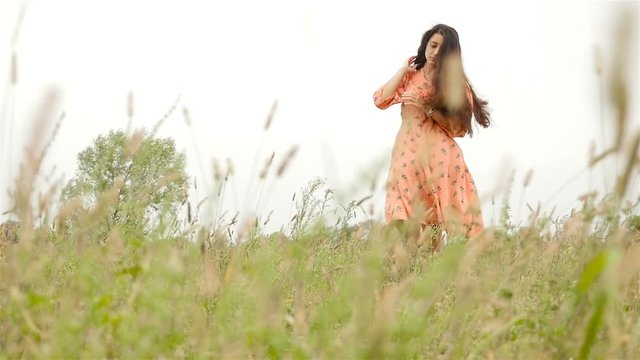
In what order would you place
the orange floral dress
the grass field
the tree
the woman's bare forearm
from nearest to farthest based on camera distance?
the grass field < the tree < the orange floral dress < the woman's bare forearm

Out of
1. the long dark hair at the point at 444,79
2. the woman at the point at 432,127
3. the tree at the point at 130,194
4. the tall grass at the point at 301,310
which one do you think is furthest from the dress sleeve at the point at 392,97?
the tall grass at the point at 301,310

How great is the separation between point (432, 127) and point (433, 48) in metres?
0.68

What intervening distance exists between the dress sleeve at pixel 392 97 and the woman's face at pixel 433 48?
238 mm

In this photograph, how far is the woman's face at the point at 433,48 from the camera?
22.0 feet

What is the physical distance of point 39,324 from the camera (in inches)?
86.0

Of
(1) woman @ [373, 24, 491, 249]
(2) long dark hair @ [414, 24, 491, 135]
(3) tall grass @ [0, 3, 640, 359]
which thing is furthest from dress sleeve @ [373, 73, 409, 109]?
(3) tall grass @ [0, 3, 640, 359]

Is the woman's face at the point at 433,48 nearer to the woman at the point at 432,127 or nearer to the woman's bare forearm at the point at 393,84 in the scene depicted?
the woman at the point at 432,127

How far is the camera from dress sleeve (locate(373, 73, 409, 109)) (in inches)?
267

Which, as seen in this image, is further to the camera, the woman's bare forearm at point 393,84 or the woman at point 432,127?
the woman's bare forearm at point 393,84

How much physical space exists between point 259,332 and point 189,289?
1.31ft

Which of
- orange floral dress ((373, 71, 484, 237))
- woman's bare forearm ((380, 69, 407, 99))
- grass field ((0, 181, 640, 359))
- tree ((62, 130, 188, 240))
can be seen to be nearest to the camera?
grass field ((0, 181, 640, 359))

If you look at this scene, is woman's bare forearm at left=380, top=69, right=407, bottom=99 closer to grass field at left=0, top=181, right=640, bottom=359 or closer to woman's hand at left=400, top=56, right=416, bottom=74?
woman's hand at left=400, top=56, right=416, bottom=74

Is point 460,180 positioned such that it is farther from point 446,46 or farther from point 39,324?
point 39,324

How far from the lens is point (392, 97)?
22.3 ft
